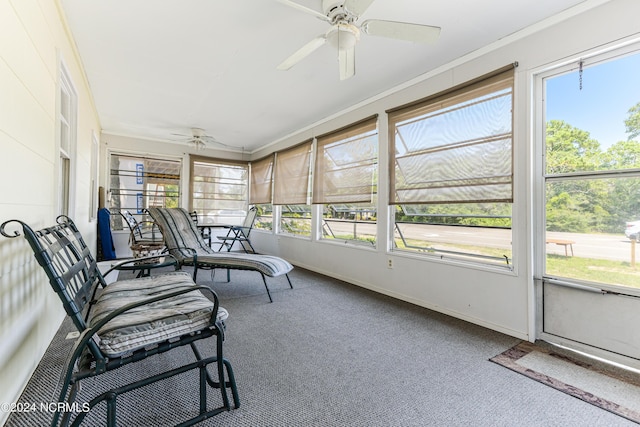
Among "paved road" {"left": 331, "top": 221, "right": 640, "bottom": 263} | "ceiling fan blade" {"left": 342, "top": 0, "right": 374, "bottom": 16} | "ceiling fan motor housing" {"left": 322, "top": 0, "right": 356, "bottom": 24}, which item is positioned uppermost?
"ceiling fan motor housing" {"left": 322, "top": 0, "right": 356, "bottom": 24}

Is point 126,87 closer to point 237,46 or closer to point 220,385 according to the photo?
point 237,46

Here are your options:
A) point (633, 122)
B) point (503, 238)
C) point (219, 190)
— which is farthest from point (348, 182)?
point (219, 190)

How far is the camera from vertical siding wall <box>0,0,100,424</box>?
1.32 meters

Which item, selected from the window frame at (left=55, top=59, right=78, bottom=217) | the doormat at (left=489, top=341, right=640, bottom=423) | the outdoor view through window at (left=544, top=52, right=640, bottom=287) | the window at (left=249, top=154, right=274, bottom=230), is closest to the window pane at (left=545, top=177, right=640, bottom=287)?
the outdoor view through window at (left=544, top=52, right=640, bottom=287)

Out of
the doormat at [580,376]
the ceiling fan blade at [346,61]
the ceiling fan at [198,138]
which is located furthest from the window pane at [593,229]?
the ceiling fan at [198,138]

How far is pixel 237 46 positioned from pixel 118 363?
2.53m

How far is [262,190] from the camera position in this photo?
247 inches

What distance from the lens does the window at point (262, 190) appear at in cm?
604

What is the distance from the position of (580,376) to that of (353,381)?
1410 millimetres

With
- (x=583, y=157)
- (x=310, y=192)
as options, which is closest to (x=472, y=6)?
(x=583, y=157)

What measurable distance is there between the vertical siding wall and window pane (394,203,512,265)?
3.09 meters

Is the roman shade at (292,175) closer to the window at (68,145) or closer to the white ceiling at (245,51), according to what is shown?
the white ceiling at (245,51)

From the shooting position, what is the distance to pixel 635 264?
1.90m

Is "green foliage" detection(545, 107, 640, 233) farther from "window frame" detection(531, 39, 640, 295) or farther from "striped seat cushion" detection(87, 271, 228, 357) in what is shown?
"striped seat cushion" detection(87, 271, 228, 357)
